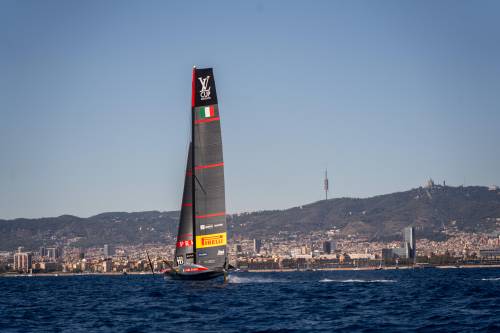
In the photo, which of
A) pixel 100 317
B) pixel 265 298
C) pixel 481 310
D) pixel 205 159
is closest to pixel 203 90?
pixel 205 159

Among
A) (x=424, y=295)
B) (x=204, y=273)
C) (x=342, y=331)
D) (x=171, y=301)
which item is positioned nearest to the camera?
(x=342, y=331)

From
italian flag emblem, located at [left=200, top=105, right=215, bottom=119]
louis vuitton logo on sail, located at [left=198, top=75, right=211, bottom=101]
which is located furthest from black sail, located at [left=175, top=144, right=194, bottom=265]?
louis vuitton logo on sail, located at [left=198, top=75, right=211, bottom=101]

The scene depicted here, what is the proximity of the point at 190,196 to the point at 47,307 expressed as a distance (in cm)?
2332

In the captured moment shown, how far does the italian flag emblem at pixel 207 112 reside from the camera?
260 feet

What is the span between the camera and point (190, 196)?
280 feet

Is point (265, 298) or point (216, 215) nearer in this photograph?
point (265, 298)

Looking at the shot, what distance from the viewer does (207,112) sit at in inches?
3125

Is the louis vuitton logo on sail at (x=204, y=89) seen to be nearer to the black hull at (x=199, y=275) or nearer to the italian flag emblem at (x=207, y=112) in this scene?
the italian flag emblem at (x=207, y=112)

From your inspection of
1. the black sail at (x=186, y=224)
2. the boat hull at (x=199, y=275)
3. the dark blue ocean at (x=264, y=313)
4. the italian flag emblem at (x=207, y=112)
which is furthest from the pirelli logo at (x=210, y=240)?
the italian flag emblem at (x=207, y=112)

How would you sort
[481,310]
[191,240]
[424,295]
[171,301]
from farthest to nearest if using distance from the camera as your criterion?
[191,240] < [424,295] < [171,301] < [481,310]

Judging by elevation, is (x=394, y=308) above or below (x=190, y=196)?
below

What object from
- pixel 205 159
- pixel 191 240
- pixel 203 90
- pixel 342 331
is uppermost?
pixel 203 90

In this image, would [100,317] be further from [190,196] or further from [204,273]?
[190,196]

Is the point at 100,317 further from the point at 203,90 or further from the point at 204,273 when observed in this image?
the point at 203,90
